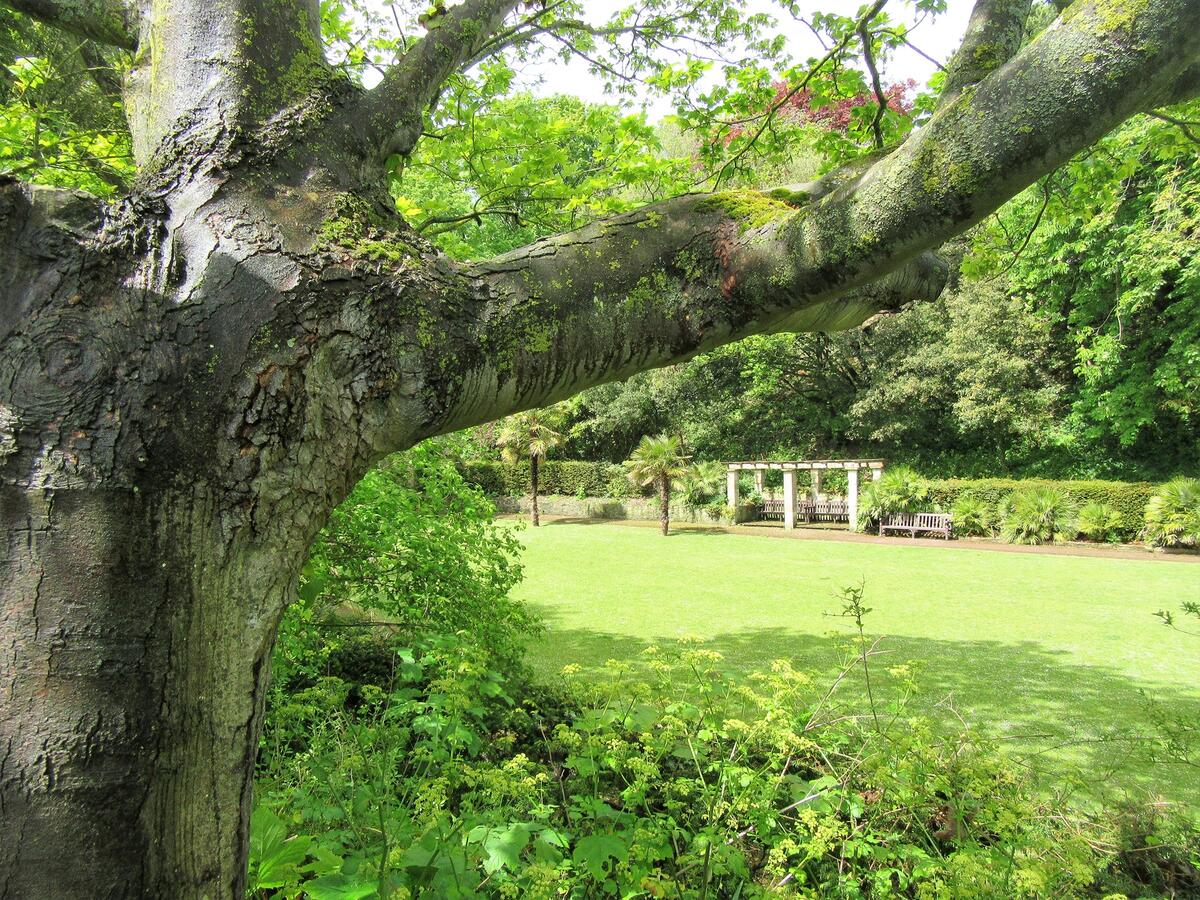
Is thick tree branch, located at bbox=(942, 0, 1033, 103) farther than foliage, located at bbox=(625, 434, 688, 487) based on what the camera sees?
No

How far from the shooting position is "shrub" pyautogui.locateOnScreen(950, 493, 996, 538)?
19.8 m

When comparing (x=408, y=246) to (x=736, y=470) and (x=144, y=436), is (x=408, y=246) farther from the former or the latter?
(x=736, y=470)

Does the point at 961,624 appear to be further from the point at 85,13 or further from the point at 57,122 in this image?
the point at 57,122

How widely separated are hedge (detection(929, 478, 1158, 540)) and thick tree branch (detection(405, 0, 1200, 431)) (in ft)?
67.9

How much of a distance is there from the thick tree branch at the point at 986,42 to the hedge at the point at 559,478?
26.7m

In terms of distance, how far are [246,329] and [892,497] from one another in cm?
2244

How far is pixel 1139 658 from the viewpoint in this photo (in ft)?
27.1

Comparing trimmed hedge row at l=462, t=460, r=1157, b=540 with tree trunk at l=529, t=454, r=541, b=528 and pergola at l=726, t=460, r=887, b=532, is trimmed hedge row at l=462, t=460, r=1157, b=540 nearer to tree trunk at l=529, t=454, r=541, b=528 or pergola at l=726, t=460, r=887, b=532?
tree trunk at l=529, t=454, r=541, b=528

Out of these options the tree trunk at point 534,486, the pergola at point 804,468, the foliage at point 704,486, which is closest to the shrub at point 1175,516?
the pergola at point 804,468

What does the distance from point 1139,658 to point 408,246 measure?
10118mm

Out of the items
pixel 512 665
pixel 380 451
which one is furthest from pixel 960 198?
pixel 512 665

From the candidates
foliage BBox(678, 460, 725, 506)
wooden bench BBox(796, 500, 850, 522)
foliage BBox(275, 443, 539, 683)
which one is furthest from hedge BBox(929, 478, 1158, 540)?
foliage BBox(275, 443, 539, 683)


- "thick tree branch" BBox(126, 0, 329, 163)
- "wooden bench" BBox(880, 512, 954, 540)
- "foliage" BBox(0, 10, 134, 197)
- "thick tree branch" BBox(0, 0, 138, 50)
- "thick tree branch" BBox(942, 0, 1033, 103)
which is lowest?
"wooden bench" BBox(880, 512, 954, 540)

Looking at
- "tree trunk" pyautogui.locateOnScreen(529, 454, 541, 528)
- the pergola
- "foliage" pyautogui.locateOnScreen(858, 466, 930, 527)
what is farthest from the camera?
"tree trunk" pyautogui.locateOnScreen(529, 454, 541, 528)
